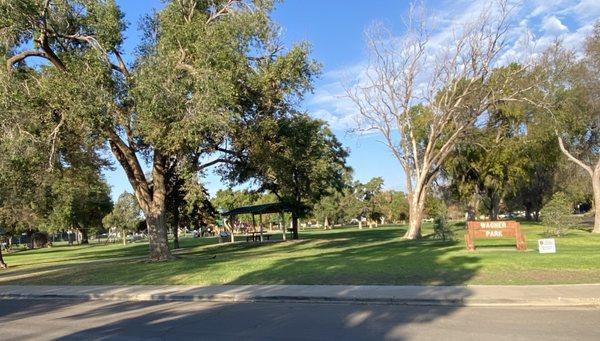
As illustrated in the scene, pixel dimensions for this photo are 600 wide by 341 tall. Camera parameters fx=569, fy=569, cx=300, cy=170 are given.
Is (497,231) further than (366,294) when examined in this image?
Yes

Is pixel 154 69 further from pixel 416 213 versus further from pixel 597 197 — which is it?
pixel 597 197

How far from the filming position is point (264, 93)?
946 inches

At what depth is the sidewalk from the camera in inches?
437

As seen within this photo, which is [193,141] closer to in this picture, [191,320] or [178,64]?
[178,64]

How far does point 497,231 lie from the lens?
→ 22062mm

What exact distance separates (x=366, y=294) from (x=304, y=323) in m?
3.03

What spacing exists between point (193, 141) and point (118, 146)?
22.9ft

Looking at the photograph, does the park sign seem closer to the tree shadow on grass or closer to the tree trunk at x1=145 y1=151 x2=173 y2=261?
the tree shadow on grass

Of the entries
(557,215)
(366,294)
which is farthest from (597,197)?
(366,294)

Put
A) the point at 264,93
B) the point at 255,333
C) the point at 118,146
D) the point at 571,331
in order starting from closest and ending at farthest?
the point at 571,331 → the point at 255,333 → the point at 264,93 → the point at 118,146

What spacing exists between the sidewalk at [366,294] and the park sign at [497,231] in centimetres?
966

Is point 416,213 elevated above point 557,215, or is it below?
above

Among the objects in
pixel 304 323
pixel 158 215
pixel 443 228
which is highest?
pixel 158 215

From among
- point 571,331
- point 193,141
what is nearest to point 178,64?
point 193,141
